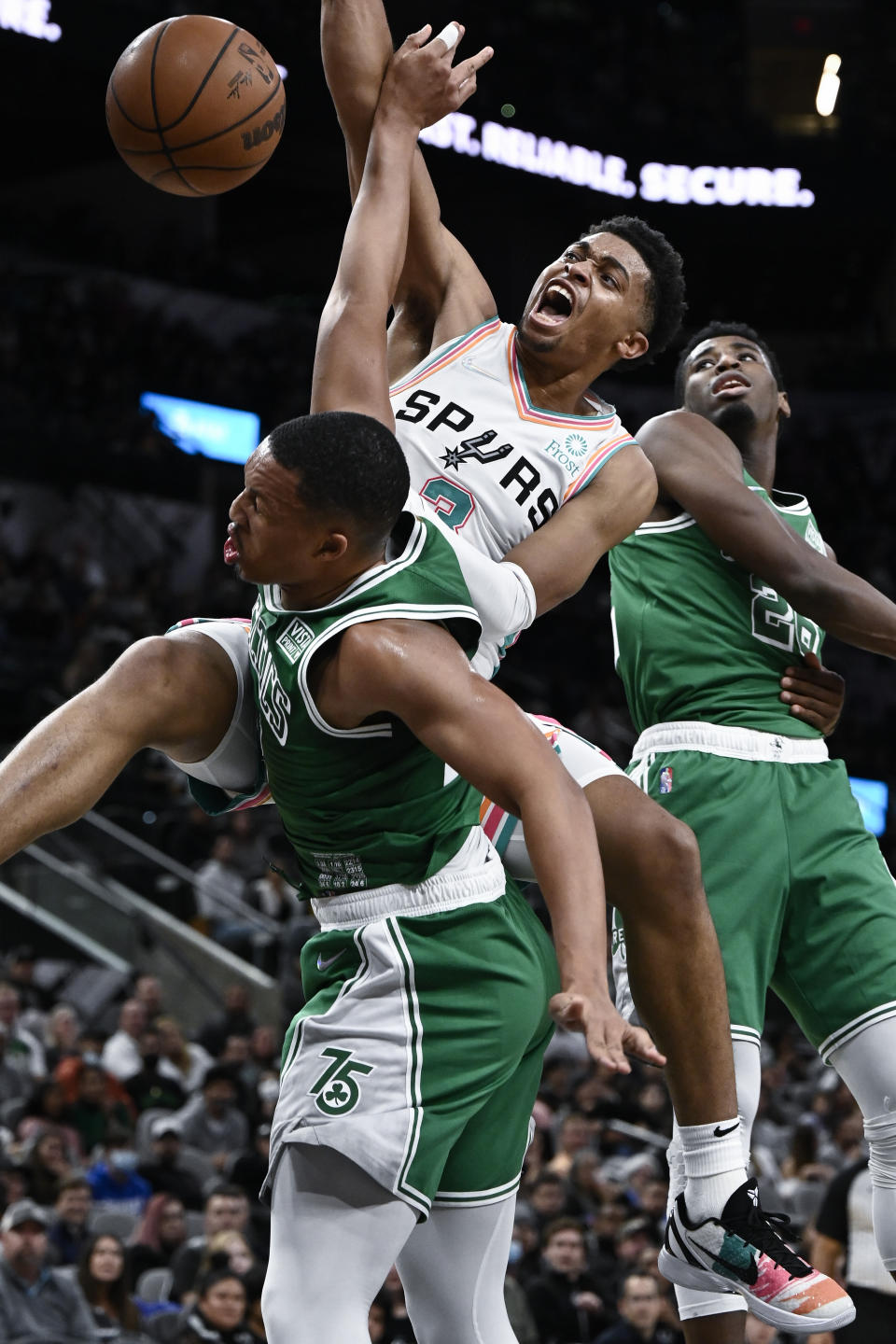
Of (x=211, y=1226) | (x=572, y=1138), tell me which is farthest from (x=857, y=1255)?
(x=572, y=1138)

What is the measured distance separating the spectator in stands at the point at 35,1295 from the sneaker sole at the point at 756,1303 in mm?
4106

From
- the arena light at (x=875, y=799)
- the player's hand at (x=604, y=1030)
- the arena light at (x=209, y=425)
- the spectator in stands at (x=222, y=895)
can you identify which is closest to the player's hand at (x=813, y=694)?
the player's hand at (x=604, y=1030)

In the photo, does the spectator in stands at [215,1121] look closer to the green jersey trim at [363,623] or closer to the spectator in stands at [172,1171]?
the spectator in stands at [172,1171]

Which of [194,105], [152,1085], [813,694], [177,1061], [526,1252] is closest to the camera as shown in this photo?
[194,105]

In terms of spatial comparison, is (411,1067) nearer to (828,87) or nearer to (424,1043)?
(424,1043)

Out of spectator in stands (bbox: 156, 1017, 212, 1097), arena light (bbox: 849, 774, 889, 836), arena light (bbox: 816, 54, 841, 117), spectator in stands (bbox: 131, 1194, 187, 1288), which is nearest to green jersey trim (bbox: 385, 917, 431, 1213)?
spectator in stands (bbox: 131, 1194, 187, 1288)

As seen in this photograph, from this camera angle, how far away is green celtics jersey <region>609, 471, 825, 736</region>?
13.5ft

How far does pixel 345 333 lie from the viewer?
3.41 metres

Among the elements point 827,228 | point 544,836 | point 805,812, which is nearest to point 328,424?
point 544,836

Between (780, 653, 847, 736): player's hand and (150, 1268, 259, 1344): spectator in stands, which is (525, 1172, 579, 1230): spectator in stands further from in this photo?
(780, 653, 847, 736): player's hand

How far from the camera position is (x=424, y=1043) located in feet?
9.50

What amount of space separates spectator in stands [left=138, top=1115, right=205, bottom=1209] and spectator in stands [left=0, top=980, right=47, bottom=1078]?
104 centimetres

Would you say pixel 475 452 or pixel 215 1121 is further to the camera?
pixel 215 1121

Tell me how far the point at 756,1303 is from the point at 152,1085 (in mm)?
6935
